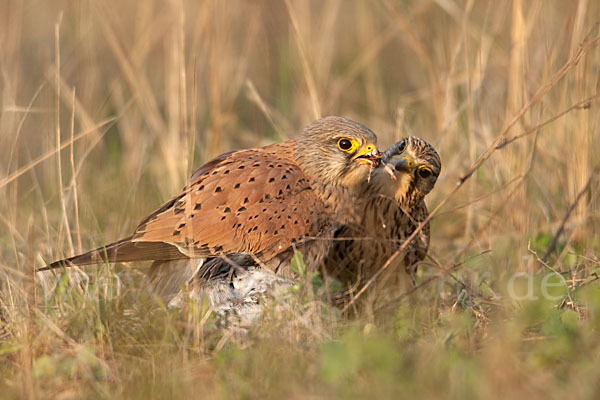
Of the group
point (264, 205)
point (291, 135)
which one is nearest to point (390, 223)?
point (264, 205)

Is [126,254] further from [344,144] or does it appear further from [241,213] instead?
[344,144]

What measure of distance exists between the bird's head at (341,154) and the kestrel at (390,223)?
0.14 metres

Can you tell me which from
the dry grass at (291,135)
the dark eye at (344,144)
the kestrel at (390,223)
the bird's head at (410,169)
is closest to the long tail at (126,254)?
the dry grass at (291,135)

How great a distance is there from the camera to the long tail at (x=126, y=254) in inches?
171

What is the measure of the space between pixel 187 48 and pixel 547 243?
395 cm

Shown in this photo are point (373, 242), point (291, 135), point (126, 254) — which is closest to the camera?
point (126, 254)

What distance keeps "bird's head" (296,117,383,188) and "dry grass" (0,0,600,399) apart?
0.65 meters

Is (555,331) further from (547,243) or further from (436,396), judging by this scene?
(547,243)

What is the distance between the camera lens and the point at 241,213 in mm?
4613

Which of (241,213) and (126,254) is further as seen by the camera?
(241,213)

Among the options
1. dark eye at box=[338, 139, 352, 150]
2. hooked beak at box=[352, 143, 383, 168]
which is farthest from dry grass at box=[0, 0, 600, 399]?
dark eye at box=[338, 139, 352, 150]

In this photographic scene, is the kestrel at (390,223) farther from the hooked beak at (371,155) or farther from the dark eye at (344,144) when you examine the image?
the dark eye at (344,144)

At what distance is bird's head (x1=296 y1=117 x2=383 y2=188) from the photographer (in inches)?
187

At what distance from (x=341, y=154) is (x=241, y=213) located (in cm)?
67
